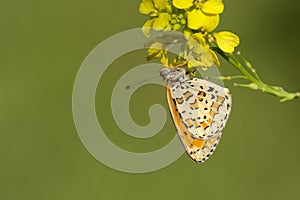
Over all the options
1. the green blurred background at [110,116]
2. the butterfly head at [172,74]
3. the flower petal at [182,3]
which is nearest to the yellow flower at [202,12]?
the flower petal at [182,3]

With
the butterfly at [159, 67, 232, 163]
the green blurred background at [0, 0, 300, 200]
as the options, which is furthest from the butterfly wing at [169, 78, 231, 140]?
the green blurred background at [0, 0, 300, 200]

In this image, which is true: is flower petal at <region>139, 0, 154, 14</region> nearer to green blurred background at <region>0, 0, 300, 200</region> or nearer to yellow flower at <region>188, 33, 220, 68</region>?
yellow flower at <region>188, 33, 220, 68</region>

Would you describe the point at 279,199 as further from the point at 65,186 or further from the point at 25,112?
the point at 25,112

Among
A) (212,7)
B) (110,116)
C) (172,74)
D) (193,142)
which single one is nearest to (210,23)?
(212,7)

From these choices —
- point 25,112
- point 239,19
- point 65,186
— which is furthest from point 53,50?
point 239,19

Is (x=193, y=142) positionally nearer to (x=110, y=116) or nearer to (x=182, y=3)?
(x=182, y=3)

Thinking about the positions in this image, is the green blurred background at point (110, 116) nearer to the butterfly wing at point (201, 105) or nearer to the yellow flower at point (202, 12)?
the butterfly wing at point (201, 105)
